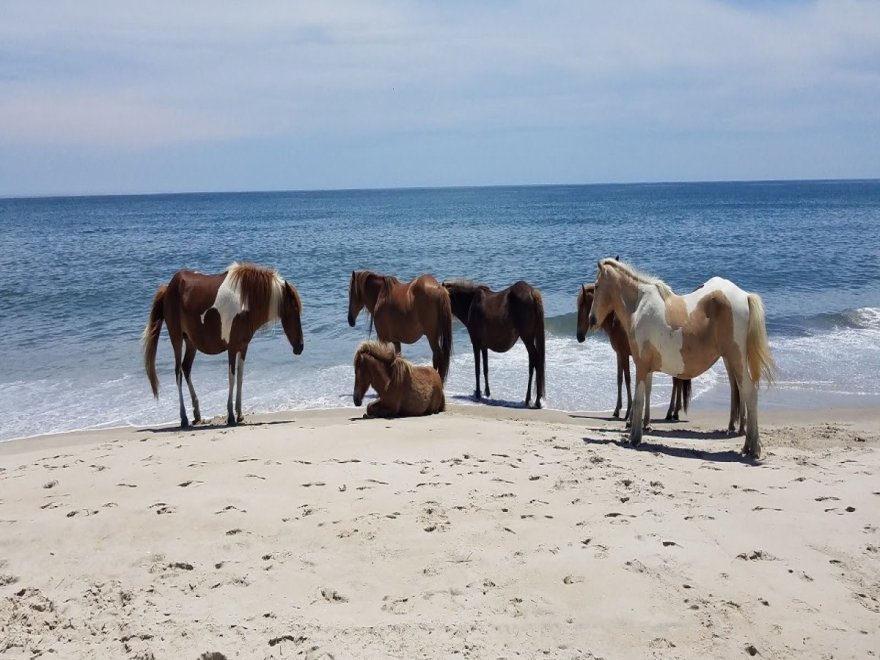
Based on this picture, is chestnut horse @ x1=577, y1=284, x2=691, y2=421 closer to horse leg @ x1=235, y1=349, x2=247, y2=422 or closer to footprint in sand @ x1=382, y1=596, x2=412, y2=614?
horse leg @ x1=235, y1=349, x2=247, y2=422

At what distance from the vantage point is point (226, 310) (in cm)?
904

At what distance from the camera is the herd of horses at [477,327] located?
7.46 meters

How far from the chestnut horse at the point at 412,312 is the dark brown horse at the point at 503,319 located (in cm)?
96

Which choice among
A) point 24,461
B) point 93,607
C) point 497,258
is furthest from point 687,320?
point 497,258

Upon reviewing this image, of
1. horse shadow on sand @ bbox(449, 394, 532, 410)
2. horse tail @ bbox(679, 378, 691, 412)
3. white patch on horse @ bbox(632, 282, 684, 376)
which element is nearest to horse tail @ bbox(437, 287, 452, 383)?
horse shadow on sand @ bbox(449, 394, 532, 410)

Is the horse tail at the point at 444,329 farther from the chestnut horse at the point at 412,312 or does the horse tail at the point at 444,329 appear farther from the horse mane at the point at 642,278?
the horse mane at the point at 642,278

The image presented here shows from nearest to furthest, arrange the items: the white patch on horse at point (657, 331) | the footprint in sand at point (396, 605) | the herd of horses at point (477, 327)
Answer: the footprint in sand at point (396, 605) < the herd of horses at point (477, 327) < the white patch on horse at point (657, 331)

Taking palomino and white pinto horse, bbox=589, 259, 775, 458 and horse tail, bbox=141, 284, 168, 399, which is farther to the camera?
horse tail, bbox=141, 284, 168, 399

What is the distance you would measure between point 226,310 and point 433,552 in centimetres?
524

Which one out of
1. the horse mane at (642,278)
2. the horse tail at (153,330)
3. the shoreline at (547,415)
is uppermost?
the horse mane at (642,278)

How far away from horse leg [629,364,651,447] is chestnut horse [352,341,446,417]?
2.44 meters

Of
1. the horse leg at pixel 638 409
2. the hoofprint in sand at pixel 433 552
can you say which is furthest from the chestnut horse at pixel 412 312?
the hoofprint in sand at pixel 433 552

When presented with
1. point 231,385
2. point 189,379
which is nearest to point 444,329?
point 231,385

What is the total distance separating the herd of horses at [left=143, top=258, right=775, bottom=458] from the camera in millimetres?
7457
